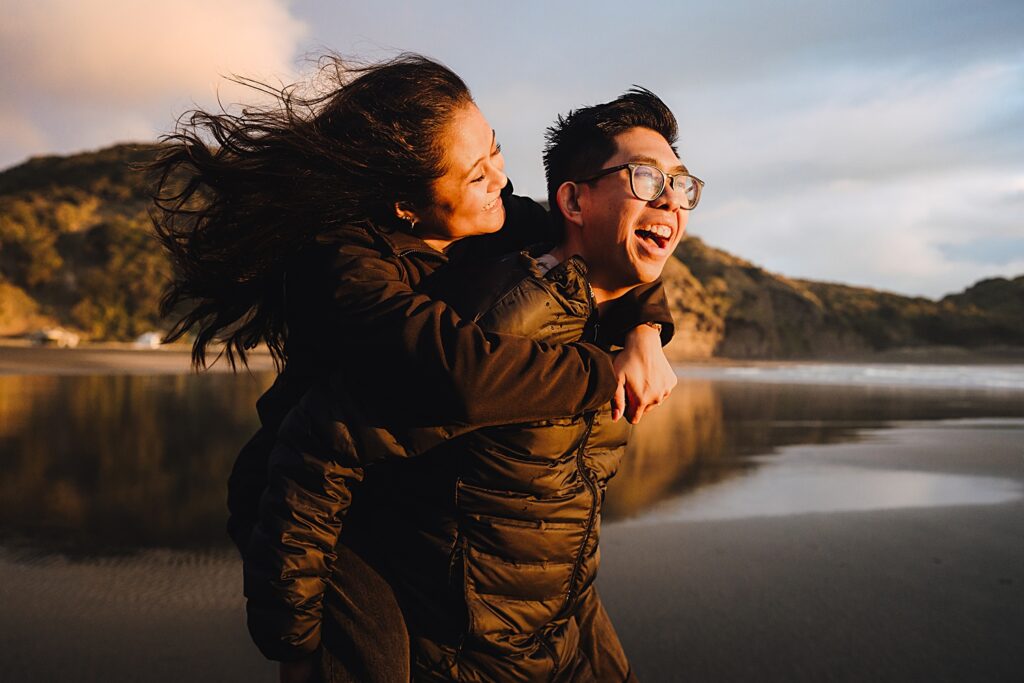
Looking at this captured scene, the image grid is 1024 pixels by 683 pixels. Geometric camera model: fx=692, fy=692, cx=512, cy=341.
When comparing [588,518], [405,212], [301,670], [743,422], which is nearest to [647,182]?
[405,212]

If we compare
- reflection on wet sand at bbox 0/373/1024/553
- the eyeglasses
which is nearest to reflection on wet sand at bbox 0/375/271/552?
reflection on wet sand at bbox 0/373/1024/553

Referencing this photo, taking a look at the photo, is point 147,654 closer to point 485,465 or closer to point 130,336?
point 485,465

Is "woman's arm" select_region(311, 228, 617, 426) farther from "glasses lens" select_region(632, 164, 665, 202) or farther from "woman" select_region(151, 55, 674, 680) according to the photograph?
"glasses lens" select_region(632, 164, 665, 202)

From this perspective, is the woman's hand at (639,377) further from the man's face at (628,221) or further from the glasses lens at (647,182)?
the glasses lens at (647,182)

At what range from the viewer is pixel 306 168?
5.45 feet

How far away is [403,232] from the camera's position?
1781 mm

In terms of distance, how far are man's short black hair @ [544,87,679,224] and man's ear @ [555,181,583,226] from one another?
0.11 feet

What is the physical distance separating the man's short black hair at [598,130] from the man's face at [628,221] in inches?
1.3

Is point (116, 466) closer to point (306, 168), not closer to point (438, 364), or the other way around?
point (306, 168)

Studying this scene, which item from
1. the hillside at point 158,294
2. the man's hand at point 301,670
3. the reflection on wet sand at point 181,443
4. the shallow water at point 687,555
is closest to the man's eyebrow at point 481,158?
the man's hand at point 301,670

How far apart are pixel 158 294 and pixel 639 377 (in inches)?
1685

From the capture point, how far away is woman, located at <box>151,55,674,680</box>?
4.56ft

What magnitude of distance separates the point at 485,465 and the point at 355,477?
28 centimetres

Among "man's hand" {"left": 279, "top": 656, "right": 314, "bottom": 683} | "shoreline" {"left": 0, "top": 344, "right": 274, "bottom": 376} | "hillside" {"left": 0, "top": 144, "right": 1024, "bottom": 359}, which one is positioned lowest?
"shoreline" {"left": 0, "top": 344, "right": 274, "bottom": 376}
